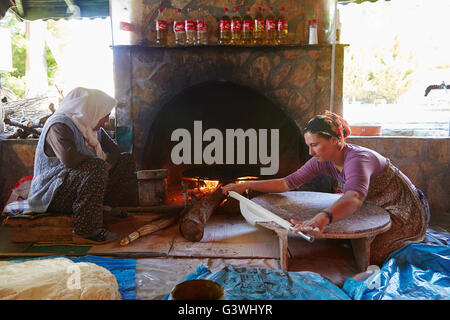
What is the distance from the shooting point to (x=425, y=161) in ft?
12.3

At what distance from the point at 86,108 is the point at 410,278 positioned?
2.79 metres

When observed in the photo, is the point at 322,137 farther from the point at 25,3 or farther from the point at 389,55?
the point at 389,55

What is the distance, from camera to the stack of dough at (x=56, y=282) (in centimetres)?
175

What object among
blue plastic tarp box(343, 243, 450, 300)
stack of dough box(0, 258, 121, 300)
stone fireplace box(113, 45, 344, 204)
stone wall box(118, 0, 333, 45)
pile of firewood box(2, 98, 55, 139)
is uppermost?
stone wall box(118, 0, 333, 45)

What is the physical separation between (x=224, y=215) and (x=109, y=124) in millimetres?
1897

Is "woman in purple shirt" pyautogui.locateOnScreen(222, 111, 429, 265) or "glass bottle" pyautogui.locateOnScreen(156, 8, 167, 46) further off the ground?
"glass bottle" pyautogui.locateOnScreen(156, 8, 167, 46)

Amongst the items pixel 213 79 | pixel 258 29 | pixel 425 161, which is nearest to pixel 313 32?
pixel 258 29

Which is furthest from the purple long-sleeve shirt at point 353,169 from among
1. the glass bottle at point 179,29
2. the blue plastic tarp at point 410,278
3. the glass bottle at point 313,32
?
the glass bottle at point 179,29

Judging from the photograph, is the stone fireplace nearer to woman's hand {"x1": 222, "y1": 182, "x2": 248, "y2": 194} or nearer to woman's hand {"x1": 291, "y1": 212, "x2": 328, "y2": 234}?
woman's hand {"x1": 222, "y1": 182, "x2": 248, "y2": 194}

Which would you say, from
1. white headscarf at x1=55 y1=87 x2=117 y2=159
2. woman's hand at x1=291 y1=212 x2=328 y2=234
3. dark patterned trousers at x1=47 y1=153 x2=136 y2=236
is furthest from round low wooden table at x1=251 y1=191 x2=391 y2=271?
white headscarf at x1=55 y1=87 x2=117 y2=159

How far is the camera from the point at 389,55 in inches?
484

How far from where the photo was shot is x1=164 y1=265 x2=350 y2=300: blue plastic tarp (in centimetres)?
180

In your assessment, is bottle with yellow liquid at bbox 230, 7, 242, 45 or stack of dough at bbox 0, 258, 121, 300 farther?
bottle with yellow liquid at bbox 230, 7, 242, 45

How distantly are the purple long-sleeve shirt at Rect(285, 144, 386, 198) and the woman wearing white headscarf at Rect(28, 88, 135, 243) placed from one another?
1627 millimetres
